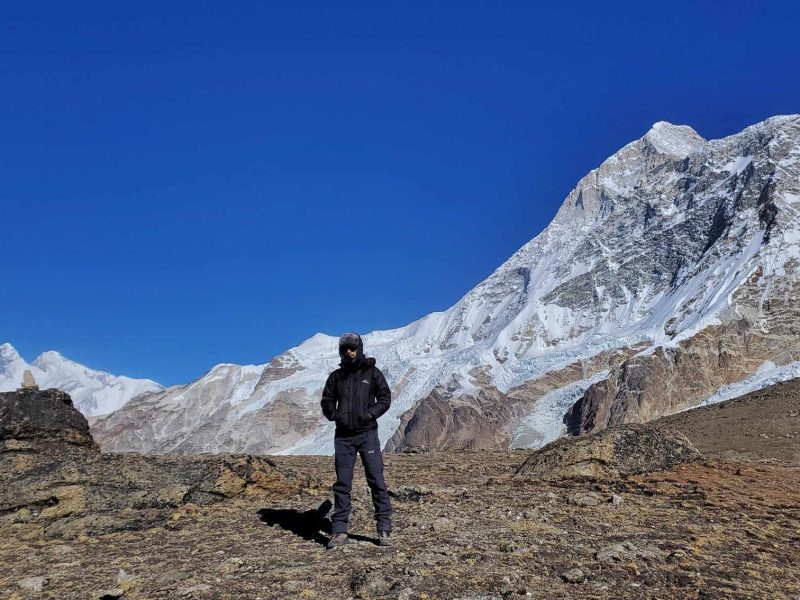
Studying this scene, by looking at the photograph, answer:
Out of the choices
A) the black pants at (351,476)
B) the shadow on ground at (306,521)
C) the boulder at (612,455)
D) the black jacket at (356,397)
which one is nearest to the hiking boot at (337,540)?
the black pants at (351,476)

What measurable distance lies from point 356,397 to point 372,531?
6.33 ft

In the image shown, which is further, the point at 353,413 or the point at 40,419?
the point at 40,419

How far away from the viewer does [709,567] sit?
6961 millimetres

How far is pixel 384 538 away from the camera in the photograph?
26.4 feet

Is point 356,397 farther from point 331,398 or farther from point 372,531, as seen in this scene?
point 372,531

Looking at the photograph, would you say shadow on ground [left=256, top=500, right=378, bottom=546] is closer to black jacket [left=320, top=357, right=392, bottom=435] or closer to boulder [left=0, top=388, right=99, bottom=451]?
black jacket [left=320, top=357, right=392, bottom=435]

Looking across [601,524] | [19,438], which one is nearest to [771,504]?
[601,524]

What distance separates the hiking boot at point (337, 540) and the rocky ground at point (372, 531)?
0.12 m

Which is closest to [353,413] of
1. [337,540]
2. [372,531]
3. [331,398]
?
[331,398]

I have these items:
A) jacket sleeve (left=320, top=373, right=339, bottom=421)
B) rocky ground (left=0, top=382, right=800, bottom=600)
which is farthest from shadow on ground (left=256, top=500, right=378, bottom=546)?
jacket sleeve (left=320, top=373, right=339, bottom=421)

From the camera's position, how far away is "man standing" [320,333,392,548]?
8.48m

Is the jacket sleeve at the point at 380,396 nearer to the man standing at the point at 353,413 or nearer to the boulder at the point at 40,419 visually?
the man standing at the point at 353,413

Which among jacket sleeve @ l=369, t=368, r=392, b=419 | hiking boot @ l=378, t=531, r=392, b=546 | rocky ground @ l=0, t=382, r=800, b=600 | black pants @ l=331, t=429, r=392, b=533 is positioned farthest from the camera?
jacket sleeve @ l=369, t=368, r=392, b=419

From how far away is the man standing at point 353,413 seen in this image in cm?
848
